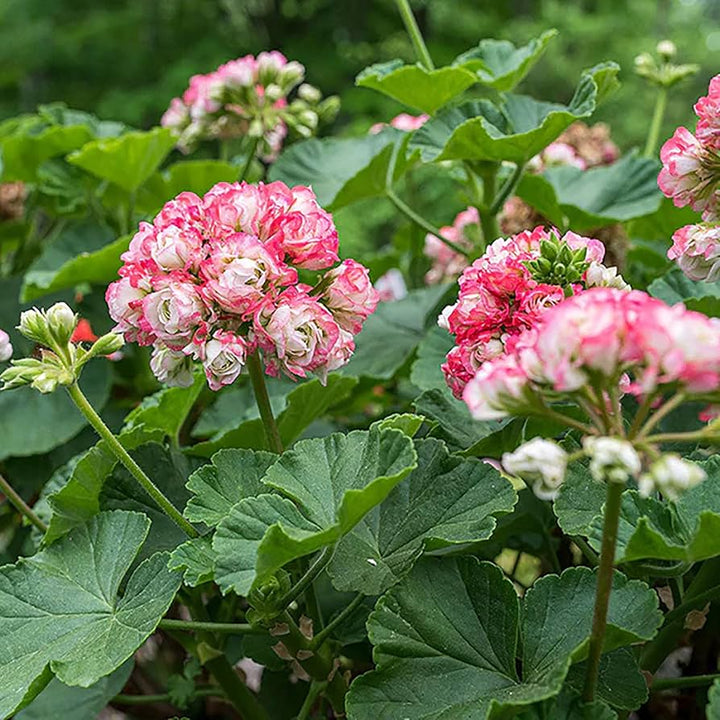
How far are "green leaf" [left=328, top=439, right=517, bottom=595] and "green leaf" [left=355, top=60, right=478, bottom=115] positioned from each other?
557 millimetres

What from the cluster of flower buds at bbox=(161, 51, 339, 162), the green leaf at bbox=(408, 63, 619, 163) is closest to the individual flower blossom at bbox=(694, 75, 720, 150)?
the green leaf at bbox=(408, 63, 619, 163)

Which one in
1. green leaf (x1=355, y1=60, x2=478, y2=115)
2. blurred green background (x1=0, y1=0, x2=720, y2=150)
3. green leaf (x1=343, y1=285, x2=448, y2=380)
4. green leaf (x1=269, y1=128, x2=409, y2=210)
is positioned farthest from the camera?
blurred green background (x1=0, y1=0, x2=720, y2=150)

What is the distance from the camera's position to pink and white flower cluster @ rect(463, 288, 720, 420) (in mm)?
510

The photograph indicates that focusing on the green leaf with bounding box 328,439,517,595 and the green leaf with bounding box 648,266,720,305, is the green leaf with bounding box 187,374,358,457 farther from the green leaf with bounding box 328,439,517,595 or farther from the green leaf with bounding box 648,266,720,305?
the green leaf with bounding box 648,266,720,305

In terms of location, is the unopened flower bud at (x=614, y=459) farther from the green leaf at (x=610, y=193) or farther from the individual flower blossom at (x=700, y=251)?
the green leaf at (x=610, y=193)

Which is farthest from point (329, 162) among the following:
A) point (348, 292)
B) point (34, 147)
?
point (348, 292)

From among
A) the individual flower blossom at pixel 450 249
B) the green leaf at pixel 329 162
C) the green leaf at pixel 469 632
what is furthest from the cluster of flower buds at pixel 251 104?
the green leaf at pixel 469 632

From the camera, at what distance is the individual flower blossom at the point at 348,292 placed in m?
0.84

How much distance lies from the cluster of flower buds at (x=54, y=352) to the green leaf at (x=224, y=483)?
0.13 meters

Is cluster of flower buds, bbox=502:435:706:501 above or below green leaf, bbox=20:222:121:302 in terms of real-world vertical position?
above

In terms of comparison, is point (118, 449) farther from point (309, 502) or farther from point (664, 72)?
point (664, 72)

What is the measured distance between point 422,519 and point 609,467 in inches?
12.4

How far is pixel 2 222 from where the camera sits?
1.91m

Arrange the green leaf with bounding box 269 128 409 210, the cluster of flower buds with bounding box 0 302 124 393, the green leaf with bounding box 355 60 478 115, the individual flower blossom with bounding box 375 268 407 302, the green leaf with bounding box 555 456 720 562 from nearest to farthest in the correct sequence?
the green leaf with bounding box 555 456 720 562 < the cluster of flower buds with bounding box 0 302 124 393 < the green leaf with bounding box 355 60 478 115 < the green leaf with bounding box 269 128 409 210 < the individual flower blossom with bounding box 375 268 407 302
